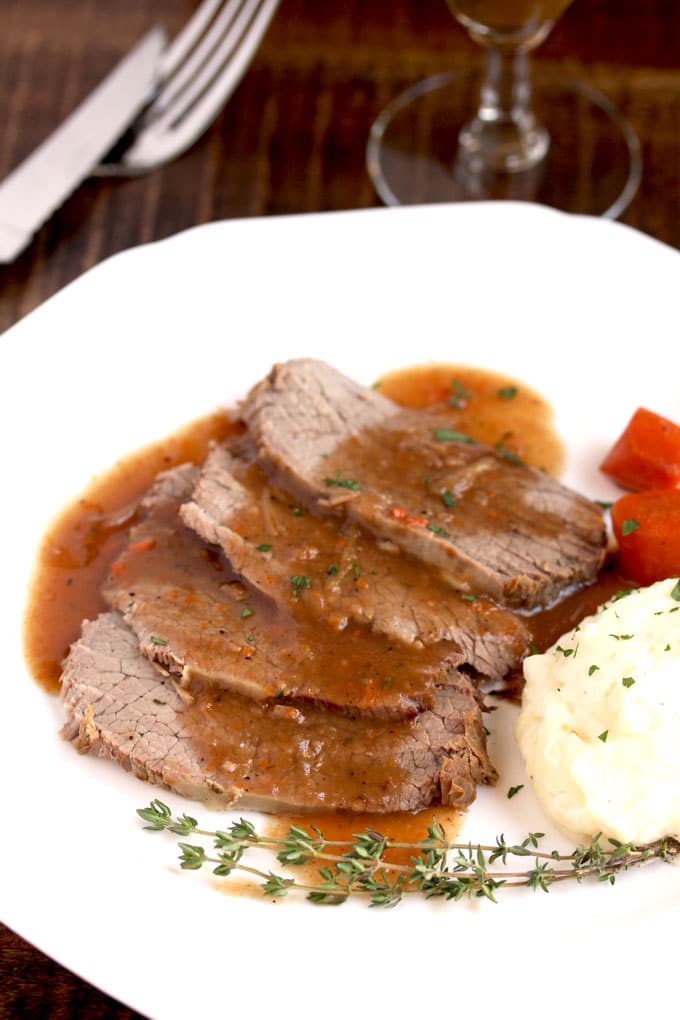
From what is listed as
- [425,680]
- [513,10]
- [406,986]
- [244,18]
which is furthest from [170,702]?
[244,18]

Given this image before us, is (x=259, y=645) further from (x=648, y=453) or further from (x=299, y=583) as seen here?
(x=648, y=453)

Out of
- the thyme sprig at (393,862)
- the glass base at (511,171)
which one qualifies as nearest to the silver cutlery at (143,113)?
the glass base at (511,171)

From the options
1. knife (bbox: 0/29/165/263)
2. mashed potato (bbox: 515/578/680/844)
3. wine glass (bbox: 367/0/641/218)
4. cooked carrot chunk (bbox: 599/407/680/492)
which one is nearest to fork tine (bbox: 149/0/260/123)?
knife (bbox: 0/29/165/263)

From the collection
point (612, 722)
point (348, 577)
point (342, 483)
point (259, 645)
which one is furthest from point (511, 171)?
point (612, 722)

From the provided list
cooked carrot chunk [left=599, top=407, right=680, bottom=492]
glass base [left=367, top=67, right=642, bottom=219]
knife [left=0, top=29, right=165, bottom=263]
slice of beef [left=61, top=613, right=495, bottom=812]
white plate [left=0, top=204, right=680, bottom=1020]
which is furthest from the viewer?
glass base [left=367, top=67, right=642, bottom=219]

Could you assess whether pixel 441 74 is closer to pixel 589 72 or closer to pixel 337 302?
pixel 589 72

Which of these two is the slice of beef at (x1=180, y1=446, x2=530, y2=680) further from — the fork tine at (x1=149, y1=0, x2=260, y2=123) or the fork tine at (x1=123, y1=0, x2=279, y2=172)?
the fork tine at (x1=149, y1=0, x2=260, y2=123)
